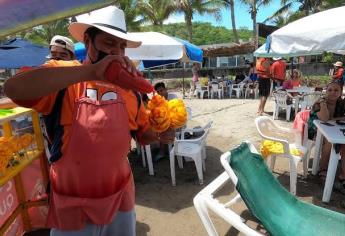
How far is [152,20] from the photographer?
30188 millimetres

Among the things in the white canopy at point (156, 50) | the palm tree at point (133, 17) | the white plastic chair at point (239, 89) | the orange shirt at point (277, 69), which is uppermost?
the palm tree at point (133, 17)

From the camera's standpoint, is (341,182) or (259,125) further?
(259,125)

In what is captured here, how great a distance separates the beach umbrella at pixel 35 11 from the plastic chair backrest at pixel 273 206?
2.20 meters

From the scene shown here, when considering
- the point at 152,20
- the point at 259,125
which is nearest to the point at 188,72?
the point at 152,20

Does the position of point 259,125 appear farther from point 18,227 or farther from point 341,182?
point 18,227

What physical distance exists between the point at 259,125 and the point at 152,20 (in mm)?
27344

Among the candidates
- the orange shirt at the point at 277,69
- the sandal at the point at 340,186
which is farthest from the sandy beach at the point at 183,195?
the orange shirt at the point at 277,69

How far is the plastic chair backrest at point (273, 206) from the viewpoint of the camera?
8.92ft

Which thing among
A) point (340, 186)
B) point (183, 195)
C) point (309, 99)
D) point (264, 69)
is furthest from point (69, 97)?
point (264, 69)

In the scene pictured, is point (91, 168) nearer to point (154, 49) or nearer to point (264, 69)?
point (154, 49)

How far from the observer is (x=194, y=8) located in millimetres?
29047

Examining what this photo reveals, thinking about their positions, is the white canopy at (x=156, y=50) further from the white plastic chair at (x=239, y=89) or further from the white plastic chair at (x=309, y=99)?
the white plastic chair at (x=239, y=89)

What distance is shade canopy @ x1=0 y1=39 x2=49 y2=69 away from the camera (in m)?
6.64

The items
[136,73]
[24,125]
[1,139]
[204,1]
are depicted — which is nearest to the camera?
[136,73]
